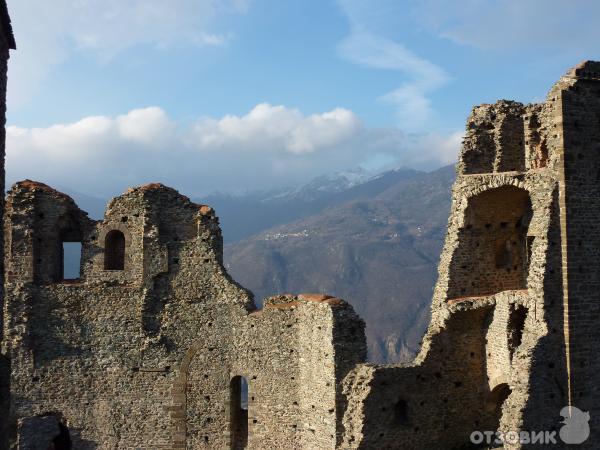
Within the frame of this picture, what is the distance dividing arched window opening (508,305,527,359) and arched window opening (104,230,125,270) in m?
12.3

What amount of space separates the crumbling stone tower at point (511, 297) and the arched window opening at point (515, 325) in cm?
3

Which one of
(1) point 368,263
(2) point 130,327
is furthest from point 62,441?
Answer: (1) point 368,263

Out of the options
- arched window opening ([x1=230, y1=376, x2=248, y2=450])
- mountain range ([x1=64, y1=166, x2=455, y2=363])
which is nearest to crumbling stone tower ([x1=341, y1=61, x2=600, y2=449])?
arched window opening ([x1=230, y1=376, x2=248, y2=450])

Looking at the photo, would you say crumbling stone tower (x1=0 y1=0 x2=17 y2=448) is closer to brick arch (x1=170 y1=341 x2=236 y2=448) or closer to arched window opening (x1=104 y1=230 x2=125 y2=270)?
brick arch (x1=170 y1=341 x2=236 y2=448)

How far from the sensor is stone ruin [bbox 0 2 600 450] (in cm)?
1997

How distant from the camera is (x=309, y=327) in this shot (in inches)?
912

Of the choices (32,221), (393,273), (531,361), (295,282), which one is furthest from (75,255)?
(531,361)

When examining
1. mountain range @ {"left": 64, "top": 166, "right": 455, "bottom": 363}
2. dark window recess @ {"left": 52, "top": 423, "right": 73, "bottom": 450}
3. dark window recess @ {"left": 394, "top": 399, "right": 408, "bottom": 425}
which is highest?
mountain range @ {"left": 64, "top": 166, "right": 455, "bottom": 363}

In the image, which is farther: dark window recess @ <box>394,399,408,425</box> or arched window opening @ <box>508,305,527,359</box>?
dark window recess @ <box>394,399,408,425</box>

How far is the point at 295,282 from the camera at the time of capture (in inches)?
4407

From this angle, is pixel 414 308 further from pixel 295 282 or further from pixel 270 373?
pixel 270 373

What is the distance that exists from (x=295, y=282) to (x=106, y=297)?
285 ft

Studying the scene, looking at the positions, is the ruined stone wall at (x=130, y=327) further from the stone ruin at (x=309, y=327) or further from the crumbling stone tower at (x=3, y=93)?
the crumbling stone tower at (x=3, y=93)

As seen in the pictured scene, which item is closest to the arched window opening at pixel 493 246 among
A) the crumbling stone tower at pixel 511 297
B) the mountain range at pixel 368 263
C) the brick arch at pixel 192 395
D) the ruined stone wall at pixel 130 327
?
the crumbling stone tower at pixel 511 297
